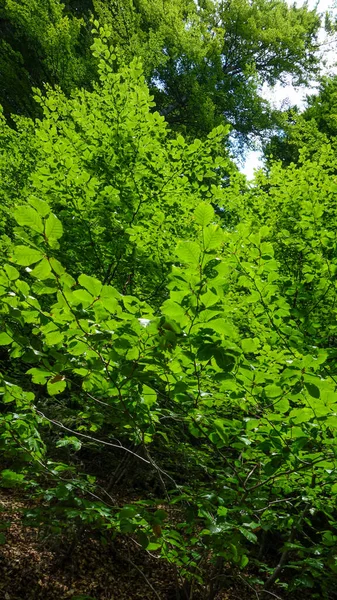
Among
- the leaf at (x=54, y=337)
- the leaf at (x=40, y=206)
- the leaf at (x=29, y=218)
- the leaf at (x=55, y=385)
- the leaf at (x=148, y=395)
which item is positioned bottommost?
the leaf at (x=55, y=385)

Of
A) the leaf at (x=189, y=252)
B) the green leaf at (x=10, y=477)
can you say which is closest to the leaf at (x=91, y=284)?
the leaf at (x=189, y=252)

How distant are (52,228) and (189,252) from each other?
34cm

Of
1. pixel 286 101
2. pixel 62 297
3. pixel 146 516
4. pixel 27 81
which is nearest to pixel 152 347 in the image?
pixel 62 297

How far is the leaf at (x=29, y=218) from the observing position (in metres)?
0.87

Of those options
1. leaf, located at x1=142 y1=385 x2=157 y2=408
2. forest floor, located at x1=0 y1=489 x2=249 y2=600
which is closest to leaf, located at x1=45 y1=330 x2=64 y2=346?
leaf, located at x1=142 y1=385 x2=157 y2=408

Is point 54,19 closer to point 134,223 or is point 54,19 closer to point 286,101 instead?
point 286,101

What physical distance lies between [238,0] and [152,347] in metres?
15.0

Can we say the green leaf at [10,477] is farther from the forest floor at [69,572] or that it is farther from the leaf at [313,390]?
the forest floor at [69,572]

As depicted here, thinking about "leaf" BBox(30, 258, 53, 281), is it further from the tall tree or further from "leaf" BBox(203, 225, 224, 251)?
the tall tree

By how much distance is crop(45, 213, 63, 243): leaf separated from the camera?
894 millimetres

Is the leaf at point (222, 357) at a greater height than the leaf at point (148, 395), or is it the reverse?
the leaf at point (222, 357)

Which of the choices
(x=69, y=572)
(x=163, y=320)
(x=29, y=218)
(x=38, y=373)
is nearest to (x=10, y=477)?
(x=38, y=373)

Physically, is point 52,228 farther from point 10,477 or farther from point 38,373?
point 10,477

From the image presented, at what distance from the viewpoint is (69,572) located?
3.70 meters
